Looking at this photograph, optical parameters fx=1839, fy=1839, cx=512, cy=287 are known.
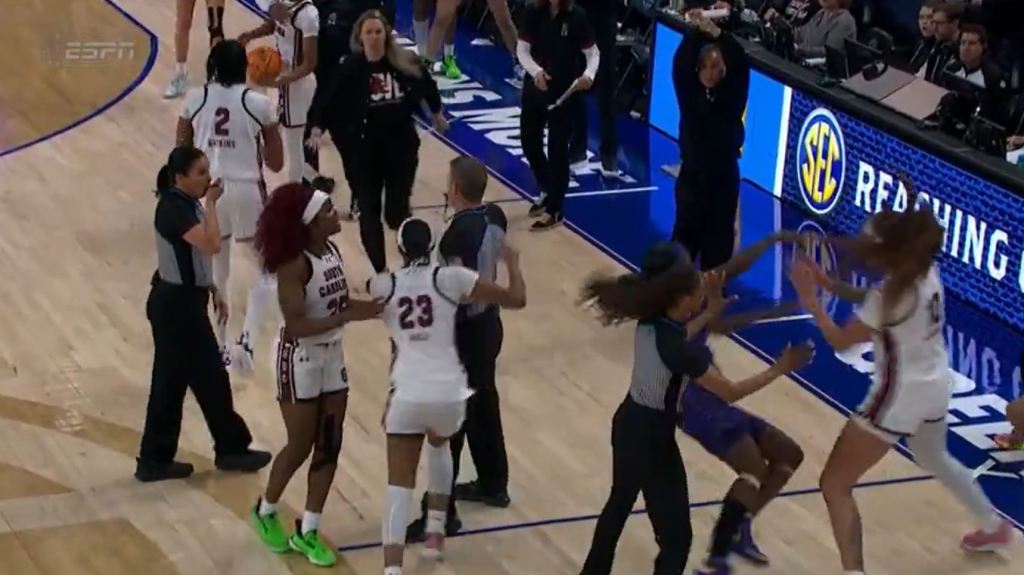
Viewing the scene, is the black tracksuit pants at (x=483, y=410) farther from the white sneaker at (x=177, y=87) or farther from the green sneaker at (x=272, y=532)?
the white sneaker at (x=177, y=87)

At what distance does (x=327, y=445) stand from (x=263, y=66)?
395 cm

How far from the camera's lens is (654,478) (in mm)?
6613

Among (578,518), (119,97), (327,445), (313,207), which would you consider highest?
(313,207)

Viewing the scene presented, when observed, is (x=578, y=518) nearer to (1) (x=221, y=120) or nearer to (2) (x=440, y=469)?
(2) (x=440, y=469)

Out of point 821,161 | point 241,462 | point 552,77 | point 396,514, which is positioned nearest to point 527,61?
point 552,77

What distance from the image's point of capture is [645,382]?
6.57 meters

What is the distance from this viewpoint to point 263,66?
10.8m

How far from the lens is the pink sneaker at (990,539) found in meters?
7.74

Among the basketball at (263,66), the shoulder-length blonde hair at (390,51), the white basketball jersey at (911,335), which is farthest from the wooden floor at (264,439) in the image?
the shoulder-length blonde hair at (390,51)

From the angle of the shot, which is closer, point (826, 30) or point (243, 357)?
point (243, 357)

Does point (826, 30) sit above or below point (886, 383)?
below

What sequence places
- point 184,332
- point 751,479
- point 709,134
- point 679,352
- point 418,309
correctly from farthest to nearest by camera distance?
point 709,134
point 184,332
point 751,479
point 418,309
point 679,352

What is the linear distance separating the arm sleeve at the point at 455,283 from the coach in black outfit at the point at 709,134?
3.16 metres

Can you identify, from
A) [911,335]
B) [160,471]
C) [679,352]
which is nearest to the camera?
[679,352]
